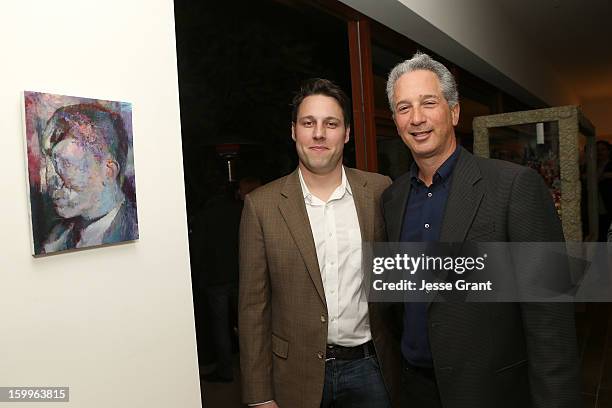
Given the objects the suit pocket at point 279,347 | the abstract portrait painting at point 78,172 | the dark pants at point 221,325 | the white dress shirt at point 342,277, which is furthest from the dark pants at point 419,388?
the abstract portrait painting at point 78,172

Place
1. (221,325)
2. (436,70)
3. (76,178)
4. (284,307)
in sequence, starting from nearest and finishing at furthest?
(76,178) < (436,70) < (284,307) < (221,325)

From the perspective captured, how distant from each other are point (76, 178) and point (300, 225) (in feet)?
2.44

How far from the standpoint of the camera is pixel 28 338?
107cm

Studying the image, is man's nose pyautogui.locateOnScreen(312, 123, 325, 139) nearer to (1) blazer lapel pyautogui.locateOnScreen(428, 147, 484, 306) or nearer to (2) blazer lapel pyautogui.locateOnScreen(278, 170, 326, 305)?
(2) blazer lapel pyautogui.locateOnScreen(278, 170, 326, 305)

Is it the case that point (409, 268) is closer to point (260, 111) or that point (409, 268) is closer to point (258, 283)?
point (258, 283)

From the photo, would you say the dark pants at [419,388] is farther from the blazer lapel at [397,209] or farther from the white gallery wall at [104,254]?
the white gallery wall at [104,254]

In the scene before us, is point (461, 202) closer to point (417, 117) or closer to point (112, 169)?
point (417, 117)

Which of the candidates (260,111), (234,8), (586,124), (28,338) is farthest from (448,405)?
(586,124)

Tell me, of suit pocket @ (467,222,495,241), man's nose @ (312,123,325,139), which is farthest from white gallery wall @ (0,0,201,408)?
suit pocket @ (467,222,495,241)

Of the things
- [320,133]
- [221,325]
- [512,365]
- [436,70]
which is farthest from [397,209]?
[221,325]

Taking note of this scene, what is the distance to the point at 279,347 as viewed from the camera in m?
1.70

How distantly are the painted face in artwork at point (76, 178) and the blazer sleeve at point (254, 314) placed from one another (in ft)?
1.91

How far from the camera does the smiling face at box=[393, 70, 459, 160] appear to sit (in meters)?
1.55

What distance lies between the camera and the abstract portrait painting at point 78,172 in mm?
1075
